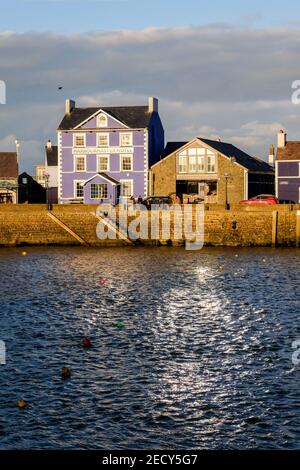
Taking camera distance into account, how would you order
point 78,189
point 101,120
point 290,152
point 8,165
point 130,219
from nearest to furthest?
1. point 130,219
2. point 290,152
3. point 101,120
4. point 78,189
5. point 8,165

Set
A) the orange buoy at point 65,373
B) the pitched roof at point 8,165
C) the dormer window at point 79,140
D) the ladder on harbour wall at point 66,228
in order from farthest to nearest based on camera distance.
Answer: the pitched roof at point 8,165
the dormer window at point 79,140
the ladder on harbour wall at point 66,228
the orange buoy at point 65,373

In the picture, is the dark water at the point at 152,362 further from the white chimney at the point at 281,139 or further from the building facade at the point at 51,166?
the building facade at the point at 51,166

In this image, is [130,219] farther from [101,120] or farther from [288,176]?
[288,176]

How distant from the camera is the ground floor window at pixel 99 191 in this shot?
76.0 meters

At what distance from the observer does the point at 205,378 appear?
68.9ft

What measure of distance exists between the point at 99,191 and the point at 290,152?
71.3 feet

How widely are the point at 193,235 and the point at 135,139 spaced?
20.1m

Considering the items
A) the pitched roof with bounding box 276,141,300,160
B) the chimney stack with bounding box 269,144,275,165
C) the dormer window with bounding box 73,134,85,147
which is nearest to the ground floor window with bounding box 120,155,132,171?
the dormer window with bounding box 73,134,85,147

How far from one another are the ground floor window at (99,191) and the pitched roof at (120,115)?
791 cm

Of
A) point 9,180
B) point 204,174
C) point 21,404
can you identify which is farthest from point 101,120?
point 21,404

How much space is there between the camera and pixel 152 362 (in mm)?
22844

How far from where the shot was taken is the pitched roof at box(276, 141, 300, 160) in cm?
7577

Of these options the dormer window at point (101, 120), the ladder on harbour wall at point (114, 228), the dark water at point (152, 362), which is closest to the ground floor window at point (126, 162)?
the dormer window at point (101, 120)
